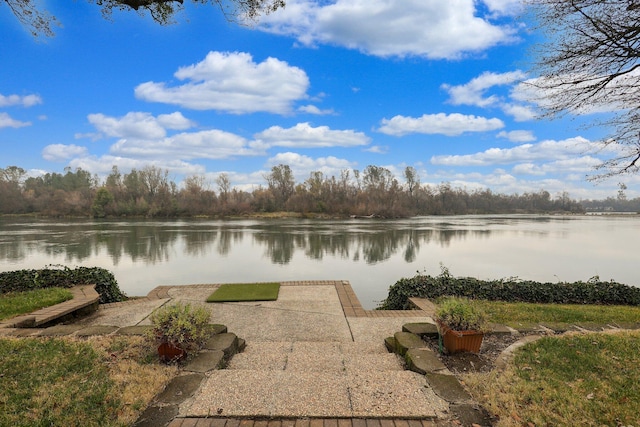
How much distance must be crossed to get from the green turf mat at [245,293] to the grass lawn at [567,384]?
3.82 metres

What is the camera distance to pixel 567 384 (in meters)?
2.42

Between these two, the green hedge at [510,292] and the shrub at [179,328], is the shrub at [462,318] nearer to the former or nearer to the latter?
the shrub at [179,328]

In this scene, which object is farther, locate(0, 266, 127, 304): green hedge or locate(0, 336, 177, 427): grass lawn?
locate(0, 266, 127, 304): green hedge

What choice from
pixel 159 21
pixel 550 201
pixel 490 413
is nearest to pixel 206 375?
pixel 490 413

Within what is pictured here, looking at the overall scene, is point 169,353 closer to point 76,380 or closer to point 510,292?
point 76,380

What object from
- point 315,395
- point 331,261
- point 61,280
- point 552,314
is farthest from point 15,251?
point 552,314

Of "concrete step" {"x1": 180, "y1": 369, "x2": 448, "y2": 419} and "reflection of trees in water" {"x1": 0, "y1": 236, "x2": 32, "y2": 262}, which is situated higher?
"concrete step" {"x1": 180, "y1": 369, "x2": 448, "y2": 419}

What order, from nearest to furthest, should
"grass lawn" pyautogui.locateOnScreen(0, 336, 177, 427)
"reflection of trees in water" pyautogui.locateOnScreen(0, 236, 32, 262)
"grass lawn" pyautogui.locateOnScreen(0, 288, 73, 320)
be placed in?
"grass lawn" pyautogui.locateOnScreen(0, 336, 177, 427), "grass lawn" pyautogui.locateOnScreen(0, 288, 73, 320), "reflection of trees in water" pyautogui.locateOnScreen(0, 236, 32, 262)

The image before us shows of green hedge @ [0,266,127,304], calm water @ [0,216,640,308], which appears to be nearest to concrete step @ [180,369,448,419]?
calm water @ [0,216,640,308]

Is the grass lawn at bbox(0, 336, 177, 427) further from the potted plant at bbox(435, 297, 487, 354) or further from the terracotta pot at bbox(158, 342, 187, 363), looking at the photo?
the potted plant at bbox(435, 297, 487, 354)

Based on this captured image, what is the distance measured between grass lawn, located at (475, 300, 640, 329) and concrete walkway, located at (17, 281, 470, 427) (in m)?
1.09

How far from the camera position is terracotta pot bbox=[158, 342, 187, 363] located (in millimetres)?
2785

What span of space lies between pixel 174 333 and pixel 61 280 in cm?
471

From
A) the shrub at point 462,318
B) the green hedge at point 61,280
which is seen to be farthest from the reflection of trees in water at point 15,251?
the shrub at point 462,318
